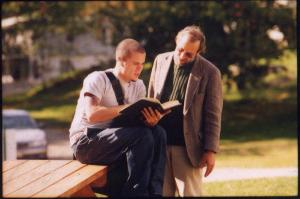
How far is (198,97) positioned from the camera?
16.5 feet

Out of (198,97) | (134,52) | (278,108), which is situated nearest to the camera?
(134,52)

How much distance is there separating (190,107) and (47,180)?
4.22 ft

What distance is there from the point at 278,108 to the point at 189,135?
836 inches

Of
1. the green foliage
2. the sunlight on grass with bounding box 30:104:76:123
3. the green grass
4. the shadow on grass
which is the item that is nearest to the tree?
the green foliage

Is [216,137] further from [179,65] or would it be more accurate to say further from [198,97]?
[179,65]

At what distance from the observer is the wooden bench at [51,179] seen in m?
4.35

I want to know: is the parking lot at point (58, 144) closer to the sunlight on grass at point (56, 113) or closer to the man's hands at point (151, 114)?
the sunlight on grass at point (56, 113)

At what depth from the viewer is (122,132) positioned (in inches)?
182

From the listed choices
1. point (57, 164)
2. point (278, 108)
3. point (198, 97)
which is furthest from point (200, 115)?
point (278, 108)

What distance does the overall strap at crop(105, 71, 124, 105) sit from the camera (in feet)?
15.5

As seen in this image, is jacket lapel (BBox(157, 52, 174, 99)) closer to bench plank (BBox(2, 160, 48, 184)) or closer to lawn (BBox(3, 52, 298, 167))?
bench plank (BBox(2, 160, 48, 184))

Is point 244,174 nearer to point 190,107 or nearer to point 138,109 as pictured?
point 190,107

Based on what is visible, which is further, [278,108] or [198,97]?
[278,108]

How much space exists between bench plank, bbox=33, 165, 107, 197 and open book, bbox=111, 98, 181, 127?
45 centimetres
